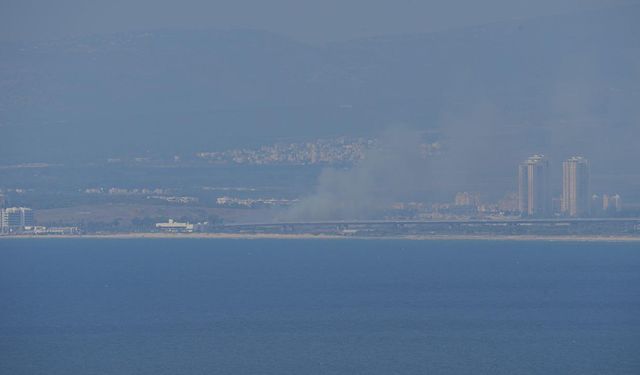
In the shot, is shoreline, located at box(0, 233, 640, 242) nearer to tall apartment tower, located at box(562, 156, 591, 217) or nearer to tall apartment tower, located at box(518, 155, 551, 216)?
tall apartment tower, located at box(518, 155, 551, 216)

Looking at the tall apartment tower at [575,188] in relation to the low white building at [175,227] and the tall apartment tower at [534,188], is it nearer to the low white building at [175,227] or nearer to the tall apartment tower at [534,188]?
the tall apartment tower at [534,188]

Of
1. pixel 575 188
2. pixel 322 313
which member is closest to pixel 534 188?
pixel 575 188

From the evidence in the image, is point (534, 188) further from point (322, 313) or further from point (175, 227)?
point (322, 313)

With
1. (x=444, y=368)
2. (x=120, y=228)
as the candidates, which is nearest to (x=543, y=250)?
(x=120, y=228)

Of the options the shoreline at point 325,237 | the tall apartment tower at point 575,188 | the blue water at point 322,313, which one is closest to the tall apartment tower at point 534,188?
the tall apartment tower at point 575,188

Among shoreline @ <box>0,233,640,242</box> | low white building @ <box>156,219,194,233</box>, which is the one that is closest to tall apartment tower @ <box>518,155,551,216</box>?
shoreline @ <box>0,233,640,242</box>

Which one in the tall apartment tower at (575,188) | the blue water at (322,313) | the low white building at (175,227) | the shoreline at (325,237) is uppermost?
the tall apartment tower at (575,188)
